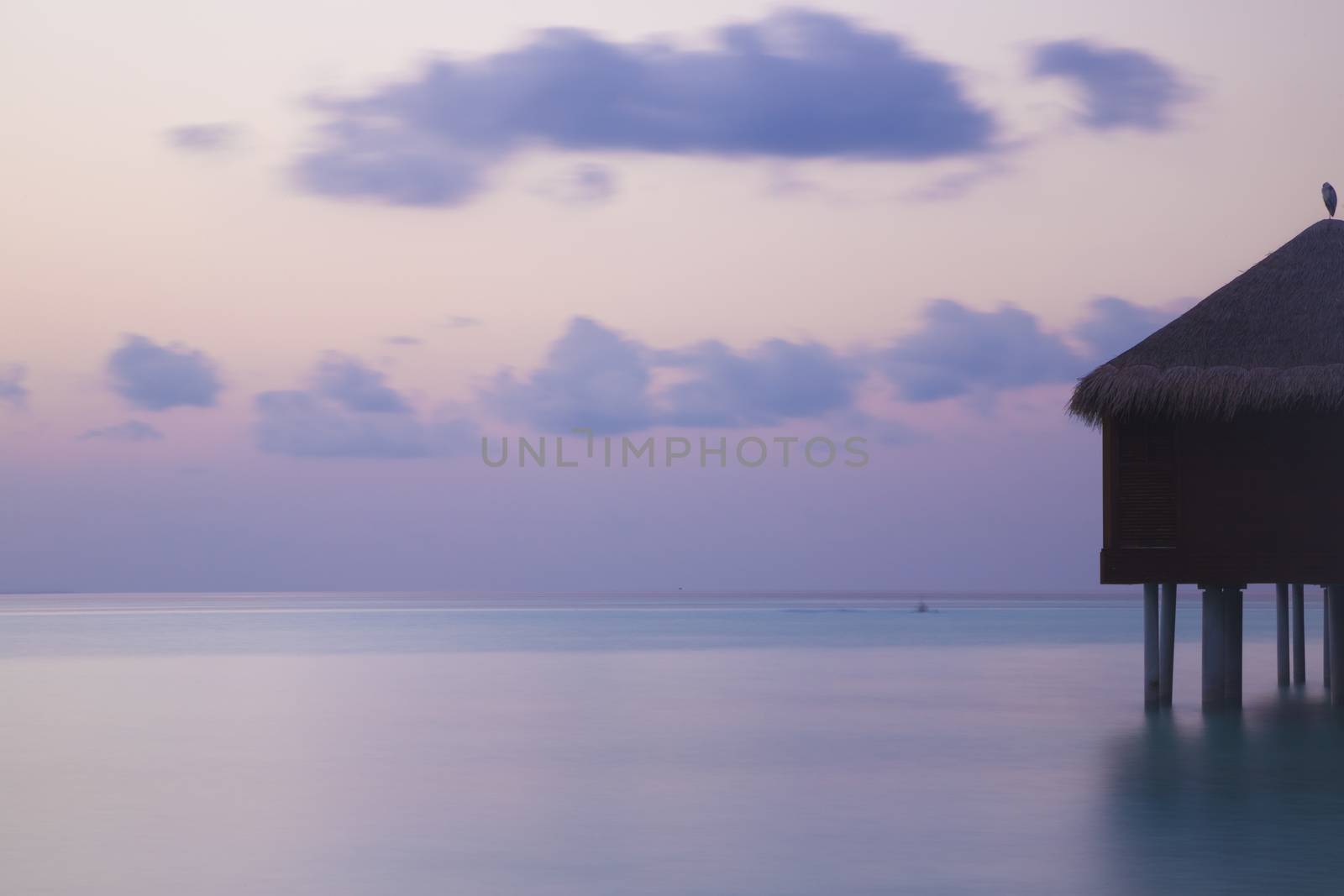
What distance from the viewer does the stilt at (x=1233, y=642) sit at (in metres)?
19.8

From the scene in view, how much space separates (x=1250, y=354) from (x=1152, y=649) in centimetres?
395

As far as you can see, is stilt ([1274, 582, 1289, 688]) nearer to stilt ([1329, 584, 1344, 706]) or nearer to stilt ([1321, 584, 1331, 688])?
stilt ([1321, 584, 1331, 688])

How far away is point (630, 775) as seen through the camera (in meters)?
15.5

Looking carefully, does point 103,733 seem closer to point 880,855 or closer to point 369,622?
point 880,855

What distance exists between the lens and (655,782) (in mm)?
15078

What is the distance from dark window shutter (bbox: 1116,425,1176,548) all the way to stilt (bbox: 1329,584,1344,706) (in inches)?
124

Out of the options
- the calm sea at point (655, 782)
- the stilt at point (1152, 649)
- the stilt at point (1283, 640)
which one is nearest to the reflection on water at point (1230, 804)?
the calm sea at point (655, 782)

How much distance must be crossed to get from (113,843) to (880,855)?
18.0 ft

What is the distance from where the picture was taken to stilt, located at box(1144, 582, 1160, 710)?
64.4 ft

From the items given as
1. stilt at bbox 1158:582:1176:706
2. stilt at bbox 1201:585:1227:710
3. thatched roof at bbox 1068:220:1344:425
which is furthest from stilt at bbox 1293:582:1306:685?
thatched roof at bbox 1068:220:1344:425

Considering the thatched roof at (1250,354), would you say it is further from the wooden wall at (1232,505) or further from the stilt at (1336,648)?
the stilt at (1336,648)

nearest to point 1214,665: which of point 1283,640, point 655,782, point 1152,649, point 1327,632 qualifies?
point 1152,649

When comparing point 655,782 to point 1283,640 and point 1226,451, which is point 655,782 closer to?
point 1226,451

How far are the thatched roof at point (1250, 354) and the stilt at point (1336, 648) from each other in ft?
10.8
